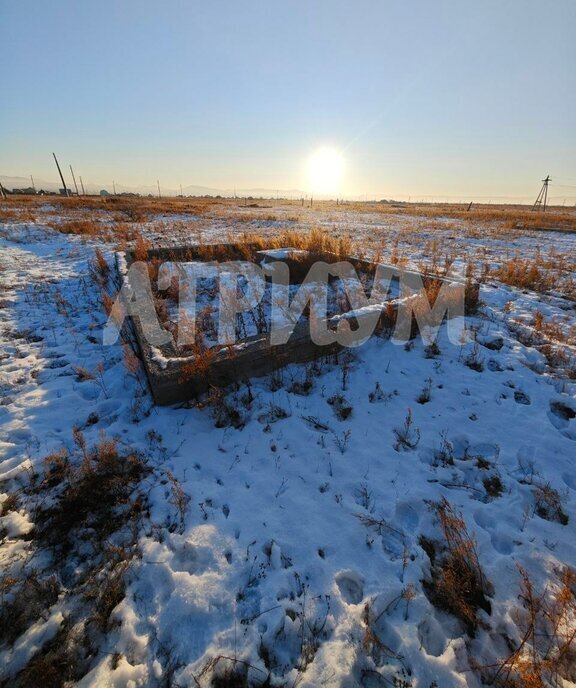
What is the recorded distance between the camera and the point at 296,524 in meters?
2.26

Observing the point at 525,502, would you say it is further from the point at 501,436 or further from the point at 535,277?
the point at 535,277

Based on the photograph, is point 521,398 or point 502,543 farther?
point 521,398

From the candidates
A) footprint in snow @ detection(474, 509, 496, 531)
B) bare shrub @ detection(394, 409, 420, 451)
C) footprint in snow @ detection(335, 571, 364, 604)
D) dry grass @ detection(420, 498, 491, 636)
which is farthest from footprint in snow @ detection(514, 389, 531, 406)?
footprint in snow @ detection(335, 571, 364, 604)

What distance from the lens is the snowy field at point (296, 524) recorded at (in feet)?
5.35

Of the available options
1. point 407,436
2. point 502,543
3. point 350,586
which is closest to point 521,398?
point 407,436

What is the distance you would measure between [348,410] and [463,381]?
1.48 metres

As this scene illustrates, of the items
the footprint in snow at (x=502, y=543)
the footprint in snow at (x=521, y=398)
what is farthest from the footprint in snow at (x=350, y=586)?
the footprint in snow at (x=521, y=398)

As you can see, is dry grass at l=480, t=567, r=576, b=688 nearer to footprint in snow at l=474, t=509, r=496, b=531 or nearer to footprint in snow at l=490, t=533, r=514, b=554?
footprint in snow at l=490, t=533, r=514, b=554

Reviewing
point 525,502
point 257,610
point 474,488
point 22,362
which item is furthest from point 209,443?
point 22,362

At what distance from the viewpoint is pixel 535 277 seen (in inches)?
287

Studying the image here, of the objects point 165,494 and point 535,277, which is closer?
point 165,494

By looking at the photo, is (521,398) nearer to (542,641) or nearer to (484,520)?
(484,520)

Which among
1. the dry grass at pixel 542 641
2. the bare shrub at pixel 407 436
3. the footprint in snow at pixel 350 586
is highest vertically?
the dry grass at pixel 542 641

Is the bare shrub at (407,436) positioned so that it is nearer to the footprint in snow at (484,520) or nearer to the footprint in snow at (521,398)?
the footprint in snow at (484,520)
